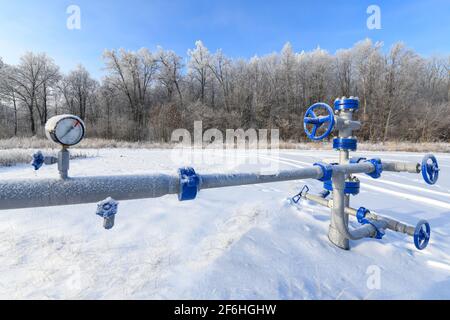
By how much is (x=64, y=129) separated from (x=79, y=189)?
24 cm

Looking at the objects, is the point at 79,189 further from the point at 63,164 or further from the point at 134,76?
the point at 134,76

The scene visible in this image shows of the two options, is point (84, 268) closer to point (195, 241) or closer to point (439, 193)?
point (195, 241)

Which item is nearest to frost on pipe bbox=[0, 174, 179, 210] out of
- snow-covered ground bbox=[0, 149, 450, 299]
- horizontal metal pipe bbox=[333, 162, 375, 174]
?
snow-covered ground bbox=[0, 149, 450, 299]

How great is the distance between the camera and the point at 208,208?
2557mm

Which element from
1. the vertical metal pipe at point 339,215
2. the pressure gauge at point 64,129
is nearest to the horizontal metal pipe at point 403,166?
the vertical metal pipe at point 339,215

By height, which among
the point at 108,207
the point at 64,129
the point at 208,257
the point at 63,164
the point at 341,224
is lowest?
the point at 208,257

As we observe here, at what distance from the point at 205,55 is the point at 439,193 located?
31.1m

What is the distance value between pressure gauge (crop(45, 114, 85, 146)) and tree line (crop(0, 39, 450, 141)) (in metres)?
21.8

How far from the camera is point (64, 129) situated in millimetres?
847

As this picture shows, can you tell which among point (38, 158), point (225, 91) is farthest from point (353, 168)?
point (225, 91)

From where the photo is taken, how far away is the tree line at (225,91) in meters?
23.8

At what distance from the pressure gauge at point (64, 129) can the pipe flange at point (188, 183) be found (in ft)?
1.39

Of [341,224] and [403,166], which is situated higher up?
[403,166]
